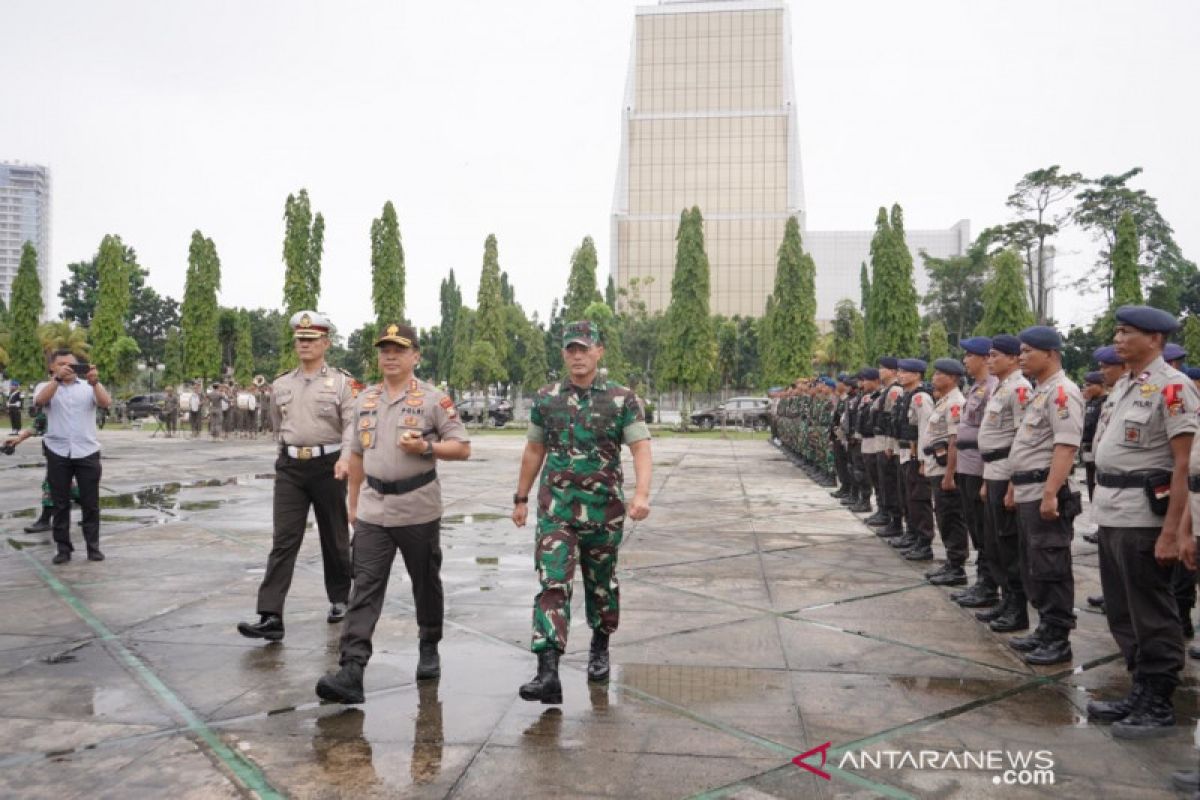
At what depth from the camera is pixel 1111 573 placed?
4.38m

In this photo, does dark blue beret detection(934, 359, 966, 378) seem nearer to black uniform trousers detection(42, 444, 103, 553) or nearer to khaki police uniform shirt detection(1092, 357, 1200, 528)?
khaki police uniform shirt detection(1092, 357, 1200, 528)

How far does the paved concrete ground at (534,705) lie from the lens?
10.9ft

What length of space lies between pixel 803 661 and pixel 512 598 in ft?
7.59

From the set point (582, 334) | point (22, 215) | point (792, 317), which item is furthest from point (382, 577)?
point (22, 215)

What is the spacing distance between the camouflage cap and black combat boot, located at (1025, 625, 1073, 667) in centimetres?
303

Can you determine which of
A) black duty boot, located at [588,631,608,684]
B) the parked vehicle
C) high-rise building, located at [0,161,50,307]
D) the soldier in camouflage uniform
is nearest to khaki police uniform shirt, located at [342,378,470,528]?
the soldier in camouflage uniform

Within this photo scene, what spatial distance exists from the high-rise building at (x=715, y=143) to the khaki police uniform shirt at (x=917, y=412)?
89661 mm

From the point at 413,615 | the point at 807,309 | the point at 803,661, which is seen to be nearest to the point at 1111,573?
the point at 803,661

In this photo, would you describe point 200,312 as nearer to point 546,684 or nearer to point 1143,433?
point 546,684

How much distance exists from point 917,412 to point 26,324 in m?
57.7

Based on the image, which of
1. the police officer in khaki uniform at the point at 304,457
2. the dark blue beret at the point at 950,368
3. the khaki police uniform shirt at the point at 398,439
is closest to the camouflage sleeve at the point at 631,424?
the khaki police uniform shirt at the point at 398,439

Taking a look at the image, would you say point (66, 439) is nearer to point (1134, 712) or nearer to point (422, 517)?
point (422, 517)

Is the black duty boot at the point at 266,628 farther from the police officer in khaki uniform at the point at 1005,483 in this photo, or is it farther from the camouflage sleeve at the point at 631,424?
the police officer in khaki uniform at the point at 1005,483

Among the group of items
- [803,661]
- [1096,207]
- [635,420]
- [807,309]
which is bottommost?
[803,661]
